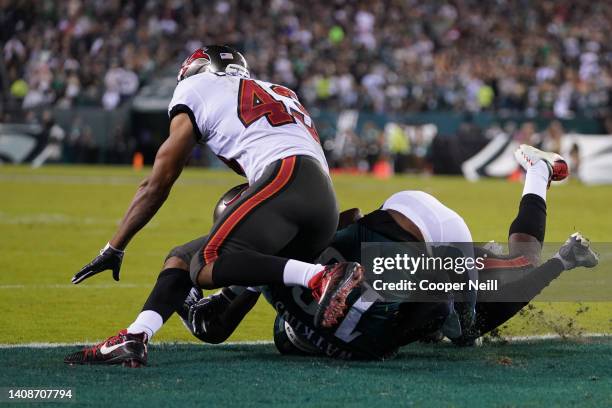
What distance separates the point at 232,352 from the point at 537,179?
2175mm

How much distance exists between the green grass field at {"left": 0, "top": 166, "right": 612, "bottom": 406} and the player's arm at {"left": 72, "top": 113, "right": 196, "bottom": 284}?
20.2 inches

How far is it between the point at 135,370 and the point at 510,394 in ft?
5.35

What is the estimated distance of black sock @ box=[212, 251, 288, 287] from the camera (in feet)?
16.2

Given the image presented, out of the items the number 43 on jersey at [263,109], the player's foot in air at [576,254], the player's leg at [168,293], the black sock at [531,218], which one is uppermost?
the number 43 on jersey at [263,109]

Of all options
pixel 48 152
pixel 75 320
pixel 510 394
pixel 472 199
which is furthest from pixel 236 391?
pixel 48 152

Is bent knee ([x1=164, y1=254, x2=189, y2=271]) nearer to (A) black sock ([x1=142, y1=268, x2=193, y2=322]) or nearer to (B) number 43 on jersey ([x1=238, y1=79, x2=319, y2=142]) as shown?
(A) black sock ([x1=142, y1=268, x2=193, y2=322])

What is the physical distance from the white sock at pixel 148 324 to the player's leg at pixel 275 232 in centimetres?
28

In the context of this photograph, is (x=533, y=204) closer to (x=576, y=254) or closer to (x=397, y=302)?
(x=576, y=254)

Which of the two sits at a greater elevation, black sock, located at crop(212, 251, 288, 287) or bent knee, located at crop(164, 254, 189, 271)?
black sock, located at crop(212, 251, 288, 287)

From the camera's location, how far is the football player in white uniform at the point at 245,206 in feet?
16.3

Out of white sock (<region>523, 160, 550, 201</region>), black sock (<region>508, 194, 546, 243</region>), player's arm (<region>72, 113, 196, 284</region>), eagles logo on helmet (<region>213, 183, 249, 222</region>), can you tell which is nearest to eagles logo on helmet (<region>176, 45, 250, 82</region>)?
player's arm (<region>72, 113, 196, 284</region>)

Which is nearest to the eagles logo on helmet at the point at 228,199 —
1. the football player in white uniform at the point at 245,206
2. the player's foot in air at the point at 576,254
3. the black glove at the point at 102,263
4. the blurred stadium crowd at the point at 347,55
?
the football player in white uniform at the point at 245,206

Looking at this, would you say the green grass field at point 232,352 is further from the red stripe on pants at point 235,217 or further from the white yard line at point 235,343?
the red stripe on pants at point 235,217

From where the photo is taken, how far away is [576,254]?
6.00 m
